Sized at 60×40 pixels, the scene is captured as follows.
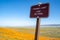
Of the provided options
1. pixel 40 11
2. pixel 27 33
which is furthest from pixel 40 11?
pixel 27 33

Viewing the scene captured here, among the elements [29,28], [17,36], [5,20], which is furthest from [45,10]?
[5,20]

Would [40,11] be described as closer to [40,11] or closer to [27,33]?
[40,11]

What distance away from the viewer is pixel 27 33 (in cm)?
316

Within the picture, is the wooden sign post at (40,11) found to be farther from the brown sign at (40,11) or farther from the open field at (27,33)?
the open field at (27,33)

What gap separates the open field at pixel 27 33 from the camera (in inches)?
112

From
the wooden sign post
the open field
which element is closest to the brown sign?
the wooden sign post

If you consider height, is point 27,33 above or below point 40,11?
below

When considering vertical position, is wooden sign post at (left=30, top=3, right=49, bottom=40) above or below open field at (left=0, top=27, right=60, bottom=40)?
above

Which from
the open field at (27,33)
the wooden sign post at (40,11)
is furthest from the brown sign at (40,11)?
the open field at (27,33)

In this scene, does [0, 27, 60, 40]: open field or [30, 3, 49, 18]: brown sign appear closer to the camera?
[30, 3, 49, 18]: brown sign

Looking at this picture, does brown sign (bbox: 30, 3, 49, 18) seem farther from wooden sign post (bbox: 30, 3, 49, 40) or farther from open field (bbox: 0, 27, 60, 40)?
open field (bbox: 0, 27, 60, 40)

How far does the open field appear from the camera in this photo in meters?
2.84

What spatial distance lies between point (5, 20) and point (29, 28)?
68 centimetres

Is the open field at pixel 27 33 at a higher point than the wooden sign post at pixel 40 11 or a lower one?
lower
